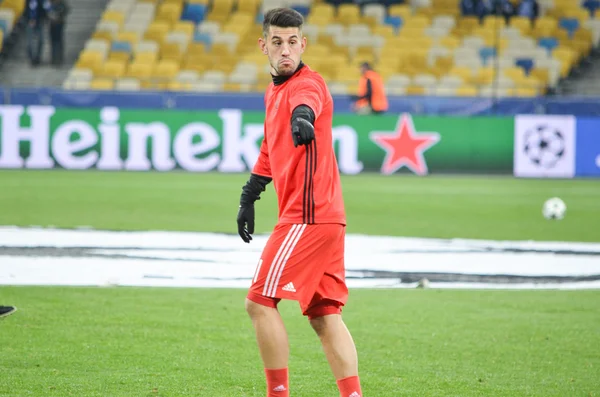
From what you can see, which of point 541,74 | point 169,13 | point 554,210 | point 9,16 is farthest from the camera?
point 169,13

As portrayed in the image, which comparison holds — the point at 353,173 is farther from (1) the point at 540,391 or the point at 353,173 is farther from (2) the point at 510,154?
(1) the point at 540,391

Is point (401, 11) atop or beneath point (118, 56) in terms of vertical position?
atop

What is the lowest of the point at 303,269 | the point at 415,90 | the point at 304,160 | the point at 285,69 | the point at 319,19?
the point at 415,90

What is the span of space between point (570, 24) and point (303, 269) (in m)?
Result: 29.0

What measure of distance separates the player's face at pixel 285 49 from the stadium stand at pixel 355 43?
21812mm

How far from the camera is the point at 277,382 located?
4785 millimetres

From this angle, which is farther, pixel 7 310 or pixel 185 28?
pixel 185 28

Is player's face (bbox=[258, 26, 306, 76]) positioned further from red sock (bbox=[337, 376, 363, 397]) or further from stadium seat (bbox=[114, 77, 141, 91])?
stadium seat (bbox=[114, 77, 141, 91])

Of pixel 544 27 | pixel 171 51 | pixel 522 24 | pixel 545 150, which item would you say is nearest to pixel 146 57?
pixel 171 51

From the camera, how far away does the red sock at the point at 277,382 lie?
4785mm

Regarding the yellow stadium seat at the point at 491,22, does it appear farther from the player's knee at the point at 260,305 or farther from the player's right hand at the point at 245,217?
the player's knee at the point at 260,305

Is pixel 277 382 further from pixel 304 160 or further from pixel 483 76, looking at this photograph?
pixel 483 76

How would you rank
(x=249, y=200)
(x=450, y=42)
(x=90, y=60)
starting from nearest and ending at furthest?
(x=249, y=200) → (x=90, y=60) → (x=450, y=42)

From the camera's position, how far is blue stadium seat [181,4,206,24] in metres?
31.5
